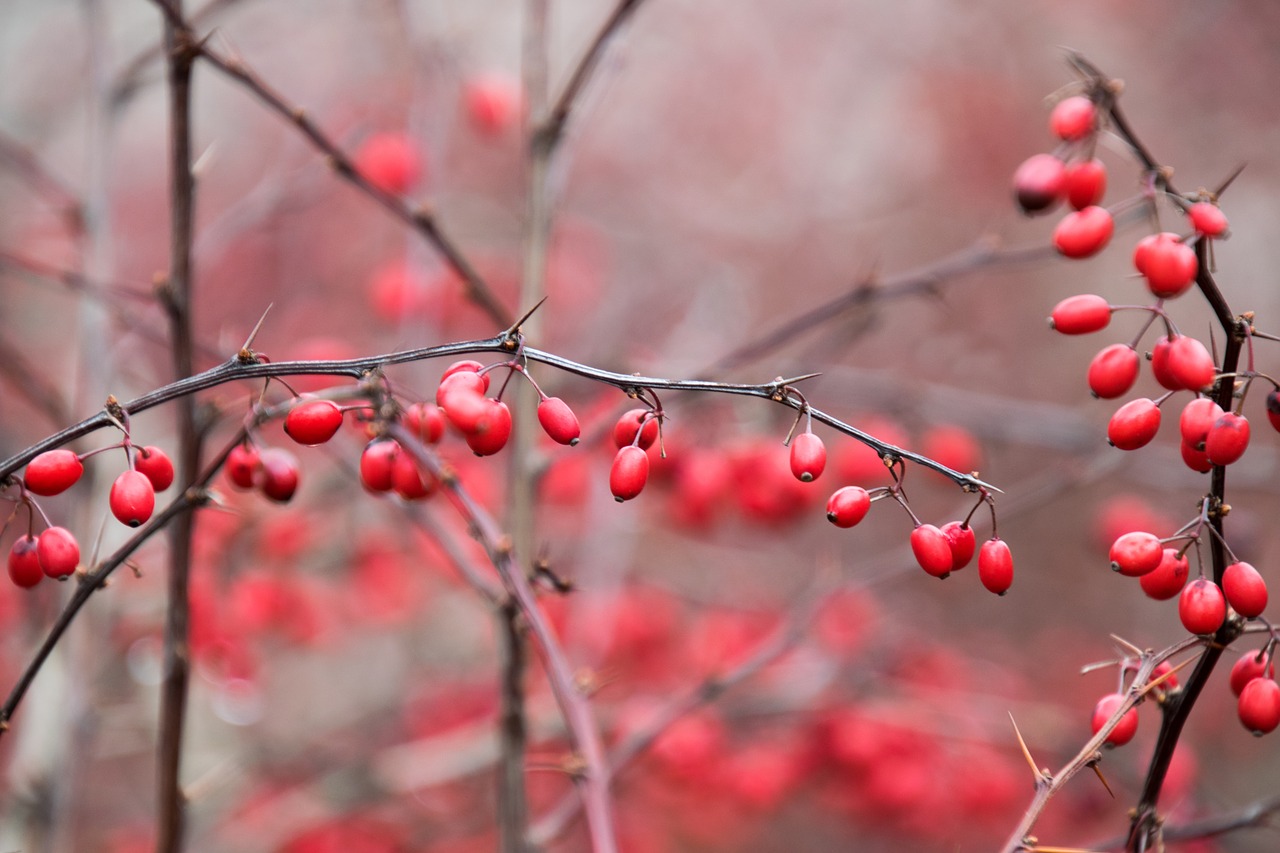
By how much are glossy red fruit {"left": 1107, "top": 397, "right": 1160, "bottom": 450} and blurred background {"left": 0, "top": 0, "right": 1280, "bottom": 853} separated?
1.08 ft

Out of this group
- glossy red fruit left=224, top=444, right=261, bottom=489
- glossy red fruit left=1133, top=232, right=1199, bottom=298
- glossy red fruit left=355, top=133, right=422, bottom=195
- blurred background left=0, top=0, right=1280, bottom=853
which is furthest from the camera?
glossy red fruit left=355, top=133, right=422, bottom=195

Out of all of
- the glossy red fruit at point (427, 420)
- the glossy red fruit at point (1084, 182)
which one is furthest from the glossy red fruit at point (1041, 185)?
the glossy red fruit at point (427, 420)

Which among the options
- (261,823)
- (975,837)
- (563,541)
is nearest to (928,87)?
(563,541)

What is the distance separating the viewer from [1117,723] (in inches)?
38.1

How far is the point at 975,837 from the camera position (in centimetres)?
431

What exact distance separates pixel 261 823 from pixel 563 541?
180cm

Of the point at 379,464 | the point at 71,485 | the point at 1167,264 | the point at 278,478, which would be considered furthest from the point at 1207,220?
the point at 71,485

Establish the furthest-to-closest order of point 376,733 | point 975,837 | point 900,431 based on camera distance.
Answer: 1. point 975,837
2. point 376,733
3. point 900,431

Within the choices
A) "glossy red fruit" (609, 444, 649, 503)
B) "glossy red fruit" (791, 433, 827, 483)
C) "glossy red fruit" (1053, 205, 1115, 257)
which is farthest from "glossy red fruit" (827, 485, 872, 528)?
"glossy red fruit" (1053, 205, 1115, 257)

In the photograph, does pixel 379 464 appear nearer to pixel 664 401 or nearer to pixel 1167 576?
pixel 1167 576

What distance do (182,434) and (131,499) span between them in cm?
49

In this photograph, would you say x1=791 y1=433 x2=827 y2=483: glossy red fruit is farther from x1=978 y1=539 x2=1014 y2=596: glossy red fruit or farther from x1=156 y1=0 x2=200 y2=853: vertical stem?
x1=156 y1=0 x2=200 y2=853: vertical stem

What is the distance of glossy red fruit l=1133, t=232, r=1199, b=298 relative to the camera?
0.85 metres

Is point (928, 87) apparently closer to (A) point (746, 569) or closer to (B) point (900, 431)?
(A) point (746, 569)
